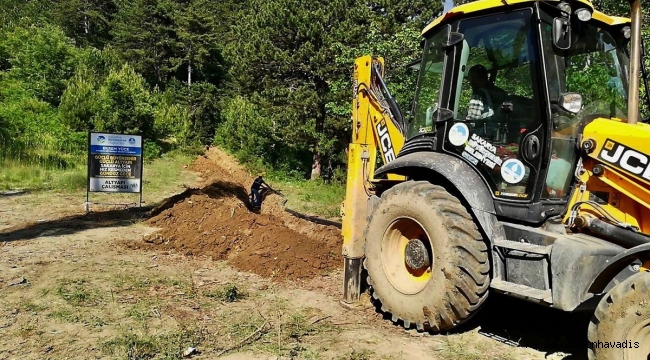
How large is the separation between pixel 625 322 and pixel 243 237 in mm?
5942

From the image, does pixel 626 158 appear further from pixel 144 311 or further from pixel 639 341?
pixel 144 311

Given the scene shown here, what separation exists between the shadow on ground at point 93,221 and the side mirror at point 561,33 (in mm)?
8238

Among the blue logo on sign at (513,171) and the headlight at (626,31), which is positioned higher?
the headlight at (626,31)

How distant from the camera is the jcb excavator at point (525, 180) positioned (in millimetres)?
3639

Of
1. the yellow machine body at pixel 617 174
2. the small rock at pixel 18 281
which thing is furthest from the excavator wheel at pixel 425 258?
the small rock at pixel 18 281

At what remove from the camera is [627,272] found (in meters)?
3.53

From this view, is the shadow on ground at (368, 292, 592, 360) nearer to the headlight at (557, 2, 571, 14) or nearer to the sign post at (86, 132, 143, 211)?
the headlight at (557, 2, 571, 14)

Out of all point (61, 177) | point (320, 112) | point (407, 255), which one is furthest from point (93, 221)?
point (320, 112)

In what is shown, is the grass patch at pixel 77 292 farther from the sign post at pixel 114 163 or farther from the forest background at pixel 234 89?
the forest background at pixel 234 89

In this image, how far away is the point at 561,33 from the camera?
3.92m

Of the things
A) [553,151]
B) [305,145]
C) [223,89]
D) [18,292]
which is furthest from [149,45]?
[553,151]

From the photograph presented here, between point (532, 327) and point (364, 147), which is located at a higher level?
point (364, 147)

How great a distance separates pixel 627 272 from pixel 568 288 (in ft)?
1.31

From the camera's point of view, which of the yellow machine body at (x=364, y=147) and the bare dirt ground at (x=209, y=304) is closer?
the bare dirt ground at (x=209, y=304)
